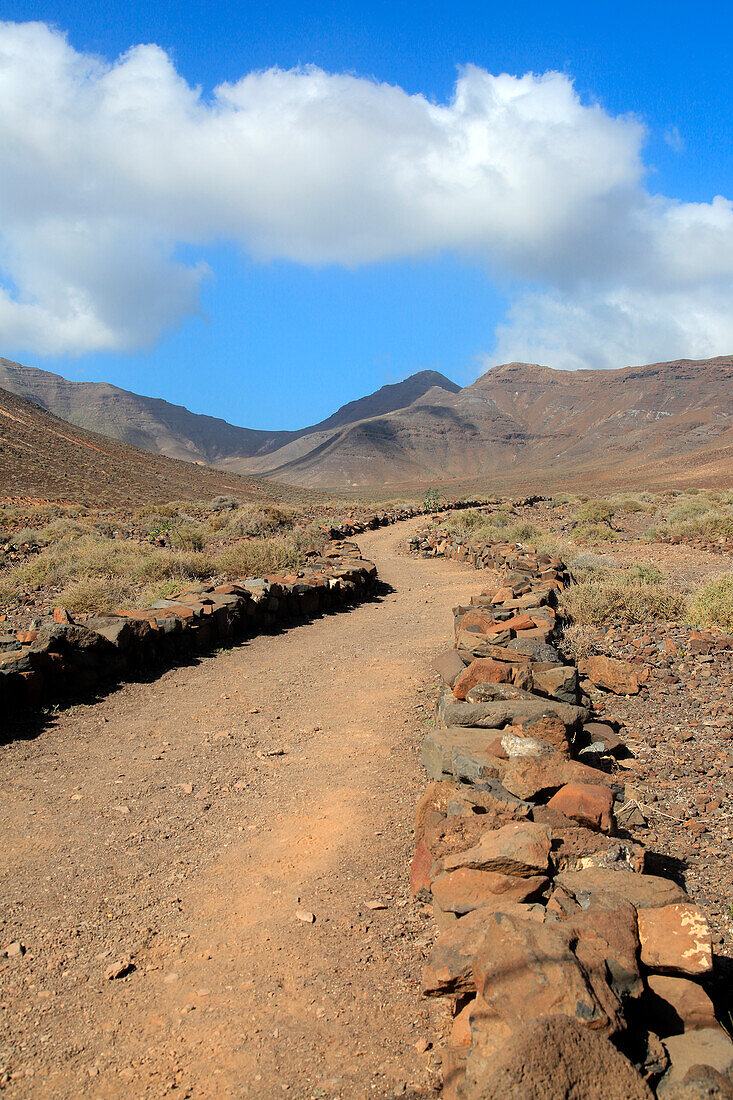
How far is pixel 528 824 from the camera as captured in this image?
3645mm

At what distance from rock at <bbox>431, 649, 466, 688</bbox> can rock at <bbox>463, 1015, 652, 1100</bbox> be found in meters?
4.25

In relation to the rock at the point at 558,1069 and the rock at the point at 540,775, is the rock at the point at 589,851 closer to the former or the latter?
the rock at the point at 540,775

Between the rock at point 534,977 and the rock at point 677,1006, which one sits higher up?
the rock at point 534,977

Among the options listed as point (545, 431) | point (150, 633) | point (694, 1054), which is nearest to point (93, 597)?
point (150, 633)

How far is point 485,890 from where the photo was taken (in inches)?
130

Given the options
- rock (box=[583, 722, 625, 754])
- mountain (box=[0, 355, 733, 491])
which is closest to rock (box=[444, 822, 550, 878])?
rock (box=[583, 722, 625, 754])

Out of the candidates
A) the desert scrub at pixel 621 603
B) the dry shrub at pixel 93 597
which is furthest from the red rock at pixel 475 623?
the dry shrub at pixel 93 597

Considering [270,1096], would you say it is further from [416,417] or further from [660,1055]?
[416,417]

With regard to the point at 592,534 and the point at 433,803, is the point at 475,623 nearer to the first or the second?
the point at 433,803

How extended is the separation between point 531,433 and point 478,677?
144m

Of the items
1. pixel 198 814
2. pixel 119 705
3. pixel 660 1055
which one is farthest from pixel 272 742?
pixel 660 1055

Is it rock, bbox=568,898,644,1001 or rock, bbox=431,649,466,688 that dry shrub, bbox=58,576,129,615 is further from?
rock, bbox=568,898,644,1001

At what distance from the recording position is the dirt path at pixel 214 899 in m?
2.85

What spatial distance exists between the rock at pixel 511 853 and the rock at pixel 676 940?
1.74ft
